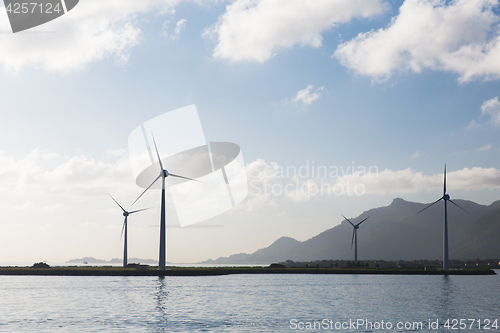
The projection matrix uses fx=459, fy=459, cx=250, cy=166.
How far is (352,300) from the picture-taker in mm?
76625

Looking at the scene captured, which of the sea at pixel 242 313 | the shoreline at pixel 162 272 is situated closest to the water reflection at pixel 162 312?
the sea at pixel 242 313

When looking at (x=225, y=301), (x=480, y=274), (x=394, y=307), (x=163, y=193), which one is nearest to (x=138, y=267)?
(x=163, y=193)

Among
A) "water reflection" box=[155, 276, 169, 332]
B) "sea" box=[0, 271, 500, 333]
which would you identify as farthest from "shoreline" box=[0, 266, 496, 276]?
"water reflection" box=[155, 276, 169, 332]

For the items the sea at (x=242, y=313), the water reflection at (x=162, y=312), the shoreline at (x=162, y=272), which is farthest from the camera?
the shoreline at (x=162, y=272)

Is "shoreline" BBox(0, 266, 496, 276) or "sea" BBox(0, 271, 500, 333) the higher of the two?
"sea" BBox(0, 271, 500, 333)

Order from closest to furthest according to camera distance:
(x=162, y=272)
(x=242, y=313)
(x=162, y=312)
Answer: (x=242, y=313) → (x=162, y=312) → (x=162, y=272)

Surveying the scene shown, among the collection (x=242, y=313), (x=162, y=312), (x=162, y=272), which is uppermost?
(x=162, y=312)

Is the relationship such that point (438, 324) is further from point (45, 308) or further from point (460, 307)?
point (45, 308)

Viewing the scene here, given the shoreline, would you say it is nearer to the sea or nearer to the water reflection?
the sea

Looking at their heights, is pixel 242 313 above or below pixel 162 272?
above

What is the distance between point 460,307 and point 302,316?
2780 cm

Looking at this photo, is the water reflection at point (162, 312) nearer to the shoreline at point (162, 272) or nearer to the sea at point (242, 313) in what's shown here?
the sea at point (242, 313)

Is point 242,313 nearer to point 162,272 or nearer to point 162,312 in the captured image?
point 162,312

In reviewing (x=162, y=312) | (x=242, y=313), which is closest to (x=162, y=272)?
(x=162, y=312)
